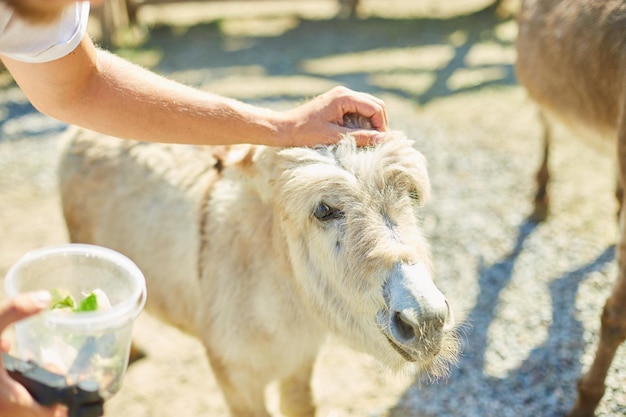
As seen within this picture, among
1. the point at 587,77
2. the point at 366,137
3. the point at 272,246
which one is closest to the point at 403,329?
the point at 366,137

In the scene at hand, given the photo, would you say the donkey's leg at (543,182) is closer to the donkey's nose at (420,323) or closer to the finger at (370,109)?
the finger at (370,109)

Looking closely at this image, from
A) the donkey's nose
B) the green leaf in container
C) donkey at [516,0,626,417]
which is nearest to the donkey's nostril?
the donkey's nose

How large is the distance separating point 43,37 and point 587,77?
312cm

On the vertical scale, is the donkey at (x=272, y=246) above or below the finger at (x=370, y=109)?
below

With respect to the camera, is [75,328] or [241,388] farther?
[241,388]

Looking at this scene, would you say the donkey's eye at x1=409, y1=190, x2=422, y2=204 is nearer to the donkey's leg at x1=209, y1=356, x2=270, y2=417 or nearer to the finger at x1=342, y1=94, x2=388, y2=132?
the finger at x1=342, y1=94, x2=388, y2=132

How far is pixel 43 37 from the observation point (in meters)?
1.81

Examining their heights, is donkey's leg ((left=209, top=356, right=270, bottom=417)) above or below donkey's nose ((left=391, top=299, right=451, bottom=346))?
below

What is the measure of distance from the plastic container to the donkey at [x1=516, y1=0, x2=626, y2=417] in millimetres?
2116

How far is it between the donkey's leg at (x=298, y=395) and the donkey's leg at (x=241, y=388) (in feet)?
0.87

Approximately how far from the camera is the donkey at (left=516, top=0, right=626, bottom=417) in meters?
2.91

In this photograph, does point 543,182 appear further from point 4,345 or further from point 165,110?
point 4,345

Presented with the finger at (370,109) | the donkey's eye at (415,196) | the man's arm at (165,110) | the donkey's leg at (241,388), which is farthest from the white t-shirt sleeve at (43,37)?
the donkey's leg at (241,388)

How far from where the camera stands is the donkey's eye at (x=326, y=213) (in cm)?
221
